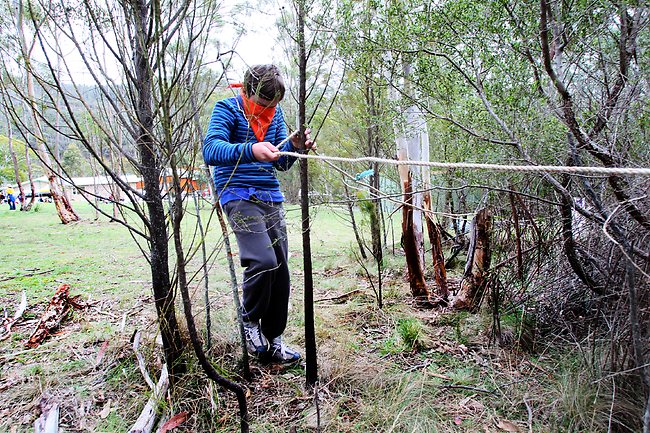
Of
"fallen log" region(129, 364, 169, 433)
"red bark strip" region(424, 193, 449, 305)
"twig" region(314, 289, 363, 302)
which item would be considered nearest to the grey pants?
"fallen log" region(129, 364, 169, 433)

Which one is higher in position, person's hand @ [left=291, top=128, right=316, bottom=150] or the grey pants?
person's hand @ [left=291, top=128, right=316, bottom=150]

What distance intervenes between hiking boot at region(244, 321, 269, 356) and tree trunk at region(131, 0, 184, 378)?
1.48 feet

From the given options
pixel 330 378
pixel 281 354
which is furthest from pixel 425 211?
pixel 281 354

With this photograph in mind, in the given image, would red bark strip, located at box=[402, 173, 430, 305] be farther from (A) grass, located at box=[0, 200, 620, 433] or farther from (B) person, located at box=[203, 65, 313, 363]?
(B) person, located at box=[203, 65, 313, 363]

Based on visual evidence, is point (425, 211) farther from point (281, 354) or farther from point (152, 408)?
point (152, 408)

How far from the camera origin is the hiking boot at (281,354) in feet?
7.60

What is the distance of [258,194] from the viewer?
87.5 inches

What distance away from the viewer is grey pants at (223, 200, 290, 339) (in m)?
2.12

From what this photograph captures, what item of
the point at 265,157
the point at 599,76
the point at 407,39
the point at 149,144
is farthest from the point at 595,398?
the point at 149,144

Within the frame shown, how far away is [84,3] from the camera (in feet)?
5.17

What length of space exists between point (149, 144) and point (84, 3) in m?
0.60

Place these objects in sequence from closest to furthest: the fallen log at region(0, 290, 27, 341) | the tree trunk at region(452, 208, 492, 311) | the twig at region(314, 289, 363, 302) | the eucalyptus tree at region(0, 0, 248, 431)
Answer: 1. the eucalyptus tree at region(0, 0, 248, 431)
2. the fallen log at region(0, 290, 27, 341)
3. the tree trunk at region(452, 208, 492, 311)
4. the twig at region(314, 289, 363, 302)

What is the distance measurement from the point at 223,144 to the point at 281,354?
1.29 metres

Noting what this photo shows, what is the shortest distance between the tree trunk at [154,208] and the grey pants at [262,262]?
15.4 inches
